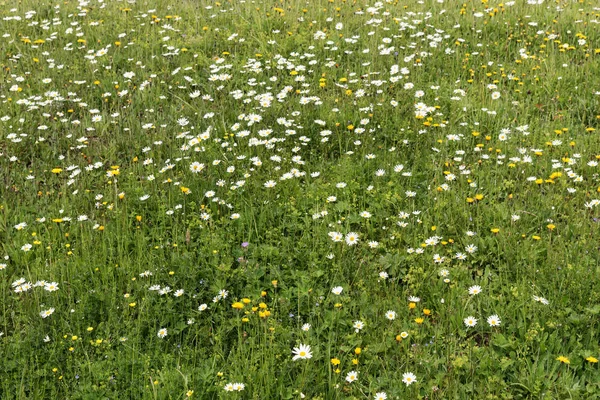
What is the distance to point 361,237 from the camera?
3.94 meters

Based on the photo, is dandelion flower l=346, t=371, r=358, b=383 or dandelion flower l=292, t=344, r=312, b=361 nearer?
dandelion flower l=346, t=371, r=358, b=383

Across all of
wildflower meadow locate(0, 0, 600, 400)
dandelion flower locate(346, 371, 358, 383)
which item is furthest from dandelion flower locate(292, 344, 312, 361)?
dandelion flower locate(346, 371, 358, 383)

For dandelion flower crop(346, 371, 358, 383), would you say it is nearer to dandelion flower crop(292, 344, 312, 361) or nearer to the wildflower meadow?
the wildflower meadow

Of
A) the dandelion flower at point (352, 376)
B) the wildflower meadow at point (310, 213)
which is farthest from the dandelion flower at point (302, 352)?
the dandelion flower at point (352, 376)

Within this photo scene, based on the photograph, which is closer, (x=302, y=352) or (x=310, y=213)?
(x=302, y=352)

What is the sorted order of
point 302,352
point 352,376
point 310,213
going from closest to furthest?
1. point 352,376
2. point 302,352
3. point 310,213

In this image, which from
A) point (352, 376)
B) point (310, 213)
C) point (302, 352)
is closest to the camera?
point (352, 376)

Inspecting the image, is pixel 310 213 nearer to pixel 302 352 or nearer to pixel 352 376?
pixel 302 352

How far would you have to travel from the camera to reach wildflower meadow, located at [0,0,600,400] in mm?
3070

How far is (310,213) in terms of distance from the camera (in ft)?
13.6

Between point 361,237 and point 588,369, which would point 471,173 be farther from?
point 588,369

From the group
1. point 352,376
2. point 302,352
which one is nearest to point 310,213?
point 302,352

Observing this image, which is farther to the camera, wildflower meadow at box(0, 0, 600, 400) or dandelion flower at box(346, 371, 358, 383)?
wildflower meadow at box(0, 0, 600, 400)

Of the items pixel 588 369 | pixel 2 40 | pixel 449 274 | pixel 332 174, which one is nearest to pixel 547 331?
pixel 588 369
